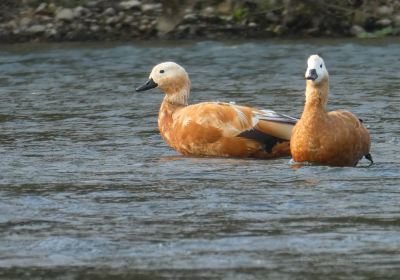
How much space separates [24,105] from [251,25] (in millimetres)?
6639

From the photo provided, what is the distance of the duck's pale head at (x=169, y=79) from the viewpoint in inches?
464

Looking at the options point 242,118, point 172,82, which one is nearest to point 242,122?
point 242,118

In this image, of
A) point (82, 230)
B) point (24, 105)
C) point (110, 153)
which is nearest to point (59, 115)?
point (24, 105)

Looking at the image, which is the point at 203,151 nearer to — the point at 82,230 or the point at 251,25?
the point at 82,230

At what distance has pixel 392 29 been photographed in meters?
20.2

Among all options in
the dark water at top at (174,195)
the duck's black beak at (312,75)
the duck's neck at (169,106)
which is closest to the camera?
the dark water at top at (174,195)

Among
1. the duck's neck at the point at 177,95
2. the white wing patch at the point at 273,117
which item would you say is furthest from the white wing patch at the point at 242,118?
the duck's neck at the point at 177,95

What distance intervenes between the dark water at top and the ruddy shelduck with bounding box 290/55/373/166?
5.7 inches

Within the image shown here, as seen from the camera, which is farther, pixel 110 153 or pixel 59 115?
pixel 59 115

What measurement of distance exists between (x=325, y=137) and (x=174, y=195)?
60.7 inches

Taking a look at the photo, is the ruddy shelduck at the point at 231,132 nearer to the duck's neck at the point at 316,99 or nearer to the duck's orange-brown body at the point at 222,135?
the duck's orange-brown body at the point at 222,135

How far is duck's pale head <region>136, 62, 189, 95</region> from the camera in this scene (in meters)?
11.8

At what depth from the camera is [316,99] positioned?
10.3 meters

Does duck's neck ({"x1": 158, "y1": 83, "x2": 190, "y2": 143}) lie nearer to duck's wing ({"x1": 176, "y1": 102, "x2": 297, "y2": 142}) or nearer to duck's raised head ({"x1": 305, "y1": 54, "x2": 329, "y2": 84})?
duck's wing ({"x1": 176, "y1": 102, "x2": 297, "y2": 142})
